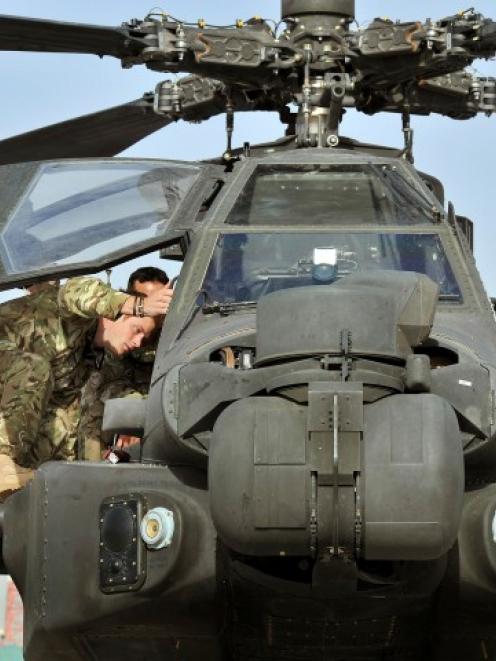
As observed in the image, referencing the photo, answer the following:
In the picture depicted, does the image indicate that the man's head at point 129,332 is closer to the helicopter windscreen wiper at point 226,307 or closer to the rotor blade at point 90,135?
the helicopter windscreen wiper at point 226,307

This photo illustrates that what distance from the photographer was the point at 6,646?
13.8 m

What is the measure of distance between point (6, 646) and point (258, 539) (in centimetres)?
707

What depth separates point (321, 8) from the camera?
1233cm

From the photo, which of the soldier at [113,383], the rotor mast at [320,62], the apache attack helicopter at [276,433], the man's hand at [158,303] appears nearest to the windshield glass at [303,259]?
the apache attack helicopter at [276,433]

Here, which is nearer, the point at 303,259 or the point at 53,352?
the point at 303,259

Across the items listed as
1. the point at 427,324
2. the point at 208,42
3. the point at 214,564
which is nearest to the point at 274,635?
the point at 214,564

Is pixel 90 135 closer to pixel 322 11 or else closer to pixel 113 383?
pixel 322 11

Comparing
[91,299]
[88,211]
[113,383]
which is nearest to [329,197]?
[88,211]

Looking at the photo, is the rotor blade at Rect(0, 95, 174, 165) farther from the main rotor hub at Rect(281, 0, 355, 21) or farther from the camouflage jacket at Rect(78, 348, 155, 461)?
the camouflage jacket at Rect(78, 348, 155, 461)

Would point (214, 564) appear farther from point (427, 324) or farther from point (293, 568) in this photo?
point (427, 324)

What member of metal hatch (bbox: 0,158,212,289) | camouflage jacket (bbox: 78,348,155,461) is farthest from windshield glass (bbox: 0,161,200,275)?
camouflage jacket (bbox: 78,348,155,461)

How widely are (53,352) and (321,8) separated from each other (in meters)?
3.11

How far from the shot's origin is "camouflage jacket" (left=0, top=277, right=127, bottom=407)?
34.5ft

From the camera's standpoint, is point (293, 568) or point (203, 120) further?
point (203, 120)
